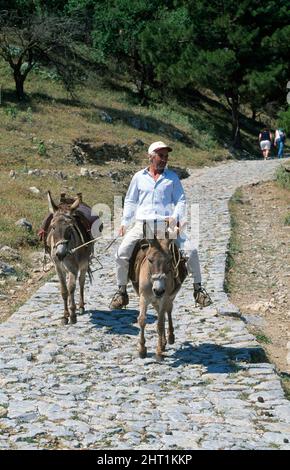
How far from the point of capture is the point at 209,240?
64.5 feet

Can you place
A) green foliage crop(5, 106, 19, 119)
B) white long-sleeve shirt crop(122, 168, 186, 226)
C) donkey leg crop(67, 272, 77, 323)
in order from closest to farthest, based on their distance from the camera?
white long-sleeve shirt crop(122, 168, 186, 226), donkey leg crop(67, 272, 77, 323), green foliage crop(5, 106, 19, 119)

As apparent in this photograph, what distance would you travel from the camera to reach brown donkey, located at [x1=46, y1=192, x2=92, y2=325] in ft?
35.9

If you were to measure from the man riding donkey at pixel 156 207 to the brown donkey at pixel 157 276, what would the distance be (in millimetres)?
133

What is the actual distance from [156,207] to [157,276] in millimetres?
1262

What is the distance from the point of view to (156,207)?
32.0ft

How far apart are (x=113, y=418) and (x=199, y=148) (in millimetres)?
37057

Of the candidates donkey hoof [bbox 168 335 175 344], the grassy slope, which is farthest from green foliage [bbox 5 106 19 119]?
donkey hoof [bbox 168 335 175 344]

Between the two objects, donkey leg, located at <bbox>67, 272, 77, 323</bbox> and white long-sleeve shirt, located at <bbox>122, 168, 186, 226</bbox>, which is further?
donkey leg, located at <bbox>67, 272, 77, 323</bbox>

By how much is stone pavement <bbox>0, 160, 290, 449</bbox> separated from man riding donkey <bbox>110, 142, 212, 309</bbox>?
3.15 feet

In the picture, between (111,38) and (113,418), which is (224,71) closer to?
(111,38)

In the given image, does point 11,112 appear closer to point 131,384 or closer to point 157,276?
point 157,276

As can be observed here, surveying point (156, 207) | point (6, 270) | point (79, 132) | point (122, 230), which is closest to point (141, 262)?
point (122, 230)

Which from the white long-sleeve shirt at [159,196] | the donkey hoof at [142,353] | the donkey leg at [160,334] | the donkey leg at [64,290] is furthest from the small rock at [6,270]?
the donkey leg at [160,334]

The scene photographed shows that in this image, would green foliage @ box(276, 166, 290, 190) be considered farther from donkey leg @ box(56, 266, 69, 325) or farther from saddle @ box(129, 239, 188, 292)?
saddle @ box(129, 239, 188, 292)
